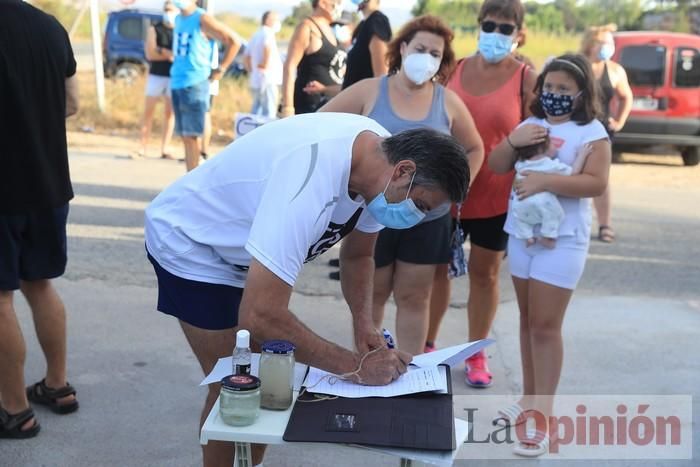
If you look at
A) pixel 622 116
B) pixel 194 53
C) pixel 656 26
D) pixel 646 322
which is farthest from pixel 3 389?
pixel 656 26

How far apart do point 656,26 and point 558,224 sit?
2814 centimetres

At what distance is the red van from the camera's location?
38.8ft

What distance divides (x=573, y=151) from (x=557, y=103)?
21 centimetres

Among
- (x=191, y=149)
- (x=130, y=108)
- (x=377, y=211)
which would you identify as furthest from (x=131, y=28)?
(x=377, y=211)

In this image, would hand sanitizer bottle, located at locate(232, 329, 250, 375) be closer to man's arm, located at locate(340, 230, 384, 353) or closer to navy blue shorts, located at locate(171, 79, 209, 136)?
man's arm, located at locate(340, 230, 384, 353)

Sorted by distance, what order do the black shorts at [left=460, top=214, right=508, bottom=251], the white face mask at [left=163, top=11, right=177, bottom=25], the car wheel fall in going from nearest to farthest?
the black shorts at [left=460, top=214, right=508, bottom=251] < the white face mask at [left=163, top=11, right=177, bottom=25] < the car wheel

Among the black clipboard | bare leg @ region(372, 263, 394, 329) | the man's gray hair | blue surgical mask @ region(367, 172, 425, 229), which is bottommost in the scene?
bare leg @ region(372, 263, 394, 329)

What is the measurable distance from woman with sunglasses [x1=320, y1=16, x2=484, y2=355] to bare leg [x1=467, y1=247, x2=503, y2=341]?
0.44 m

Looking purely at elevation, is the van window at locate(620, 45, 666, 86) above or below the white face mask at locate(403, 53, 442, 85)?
below

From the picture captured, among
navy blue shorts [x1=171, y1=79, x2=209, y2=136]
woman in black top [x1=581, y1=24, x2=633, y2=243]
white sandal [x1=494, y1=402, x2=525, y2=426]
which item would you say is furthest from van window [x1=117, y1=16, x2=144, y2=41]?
white sandal [x1=494, y1=402, x2=525, y2=426]

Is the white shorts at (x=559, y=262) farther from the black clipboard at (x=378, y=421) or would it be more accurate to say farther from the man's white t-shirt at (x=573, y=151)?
the black clipboard at (x=378, y=421)

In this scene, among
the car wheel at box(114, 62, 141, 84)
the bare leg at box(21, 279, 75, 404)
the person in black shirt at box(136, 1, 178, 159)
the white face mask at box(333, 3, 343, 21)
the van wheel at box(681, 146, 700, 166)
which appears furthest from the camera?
the car wheel at box(114, 62, 141, 84)

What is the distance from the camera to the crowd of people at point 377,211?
2391mm

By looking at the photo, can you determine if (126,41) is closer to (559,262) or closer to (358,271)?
(559,262)
